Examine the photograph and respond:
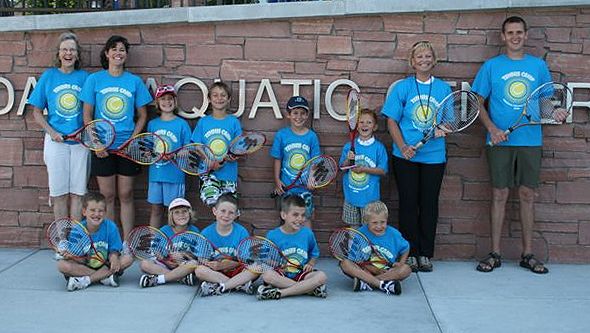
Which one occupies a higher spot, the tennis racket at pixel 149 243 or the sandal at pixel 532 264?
the tennis racket at pixel 149 243

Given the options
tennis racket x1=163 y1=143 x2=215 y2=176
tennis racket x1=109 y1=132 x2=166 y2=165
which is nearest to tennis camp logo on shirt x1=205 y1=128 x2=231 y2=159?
tennis racket x1=163 y1=143 x2=215 y2=176

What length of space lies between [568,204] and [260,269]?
9.74 ft

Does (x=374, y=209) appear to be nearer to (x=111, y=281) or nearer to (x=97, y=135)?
(x=111, y=281)

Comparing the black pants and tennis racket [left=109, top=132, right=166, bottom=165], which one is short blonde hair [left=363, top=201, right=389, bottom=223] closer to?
the black pants

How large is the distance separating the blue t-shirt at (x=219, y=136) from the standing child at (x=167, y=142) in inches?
5.6

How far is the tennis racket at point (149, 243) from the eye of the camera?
6.23 m

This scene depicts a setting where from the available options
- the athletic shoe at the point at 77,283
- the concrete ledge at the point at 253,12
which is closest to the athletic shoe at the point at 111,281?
the athletic shoe at the point at 77,283

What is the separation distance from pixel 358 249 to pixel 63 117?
9.41 ft

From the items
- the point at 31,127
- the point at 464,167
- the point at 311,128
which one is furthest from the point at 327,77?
the point at 31,127

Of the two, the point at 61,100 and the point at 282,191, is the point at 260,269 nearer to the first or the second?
the point at 282,191

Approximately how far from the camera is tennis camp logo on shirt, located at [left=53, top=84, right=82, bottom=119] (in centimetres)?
696

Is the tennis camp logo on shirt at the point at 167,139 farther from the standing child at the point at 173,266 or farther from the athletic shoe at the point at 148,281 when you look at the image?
the athletic shoe at the point at 148,281

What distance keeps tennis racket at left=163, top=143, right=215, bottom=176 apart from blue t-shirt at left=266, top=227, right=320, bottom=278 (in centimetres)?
99

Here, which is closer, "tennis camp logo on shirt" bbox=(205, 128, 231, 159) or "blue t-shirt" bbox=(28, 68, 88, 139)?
"tennis camp logo on shirt" bbox=(205, 128, 231, 159)
